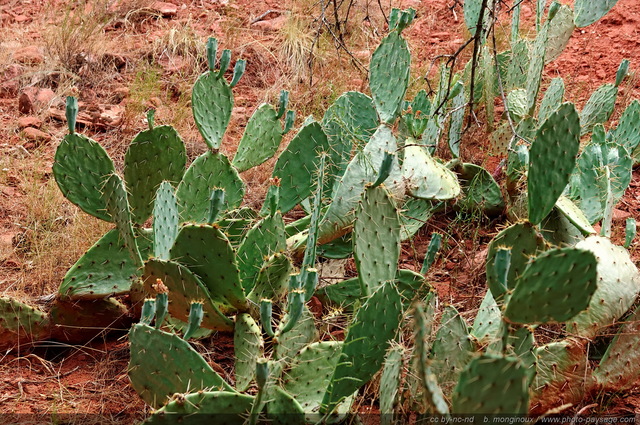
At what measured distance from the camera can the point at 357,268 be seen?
2191 mm

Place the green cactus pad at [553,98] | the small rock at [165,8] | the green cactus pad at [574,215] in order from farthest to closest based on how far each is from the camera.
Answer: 1. the small rock at [165,8]
2. the green cactus pad at [553,98]
3. the green cactus pad at [574,215]

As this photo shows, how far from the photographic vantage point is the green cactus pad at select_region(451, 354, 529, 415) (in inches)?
52.5

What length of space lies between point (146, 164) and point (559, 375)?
5.29ft

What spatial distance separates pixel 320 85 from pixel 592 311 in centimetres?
242

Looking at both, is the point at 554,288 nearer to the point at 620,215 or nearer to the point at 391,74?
the point at 391,74

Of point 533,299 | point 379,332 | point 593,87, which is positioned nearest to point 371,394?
point 379,332

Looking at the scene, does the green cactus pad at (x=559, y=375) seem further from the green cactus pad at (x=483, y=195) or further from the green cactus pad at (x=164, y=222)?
the green cactus pad at (x=164, y=222)

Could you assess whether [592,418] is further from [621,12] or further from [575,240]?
[621,12]

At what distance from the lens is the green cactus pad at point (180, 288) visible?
220 cm

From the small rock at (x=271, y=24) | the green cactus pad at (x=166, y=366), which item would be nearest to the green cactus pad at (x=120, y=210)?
the green cactus pad at (x=166, y=366)

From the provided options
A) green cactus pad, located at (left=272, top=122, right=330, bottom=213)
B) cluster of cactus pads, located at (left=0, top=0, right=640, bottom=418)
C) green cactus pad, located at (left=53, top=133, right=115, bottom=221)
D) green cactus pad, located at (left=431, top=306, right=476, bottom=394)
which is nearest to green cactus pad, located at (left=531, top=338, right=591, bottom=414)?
cluster of cactus pads, located at (left=0, top=0, right=640, bottom=418)

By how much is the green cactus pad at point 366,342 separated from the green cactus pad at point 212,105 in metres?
1.14

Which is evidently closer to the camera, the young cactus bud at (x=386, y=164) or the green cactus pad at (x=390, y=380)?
the green cactus pad at (x=390, y=380)

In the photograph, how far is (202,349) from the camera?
261 cm
